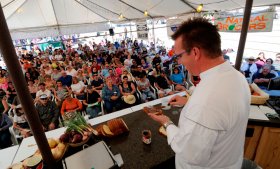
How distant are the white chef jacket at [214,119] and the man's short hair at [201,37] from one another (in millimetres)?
102

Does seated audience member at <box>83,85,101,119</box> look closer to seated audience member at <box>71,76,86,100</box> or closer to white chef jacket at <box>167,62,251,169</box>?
seated audience member at <box>71,76,86,100</box>

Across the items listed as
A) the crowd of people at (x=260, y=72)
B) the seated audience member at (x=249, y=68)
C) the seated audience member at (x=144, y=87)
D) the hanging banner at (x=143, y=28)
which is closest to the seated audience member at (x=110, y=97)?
the seated audience member at (x=144, y=87)

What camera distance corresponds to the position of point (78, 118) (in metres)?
1.72

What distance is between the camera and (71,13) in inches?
411

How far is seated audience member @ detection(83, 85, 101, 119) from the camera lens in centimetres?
409

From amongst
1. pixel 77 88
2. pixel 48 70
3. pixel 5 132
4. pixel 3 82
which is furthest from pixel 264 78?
pixel 3 82

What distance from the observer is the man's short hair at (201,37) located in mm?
930

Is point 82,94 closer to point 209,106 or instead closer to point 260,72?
point 209,106

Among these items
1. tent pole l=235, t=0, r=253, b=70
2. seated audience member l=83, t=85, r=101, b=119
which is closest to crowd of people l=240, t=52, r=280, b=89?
tent pole l=235, t=0, r=253, b=70

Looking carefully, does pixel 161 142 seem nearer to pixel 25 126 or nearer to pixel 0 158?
pixel 0 158

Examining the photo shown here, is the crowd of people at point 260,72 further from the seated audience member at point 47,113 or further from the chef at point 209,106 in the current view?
the seated audience member at point 47,113

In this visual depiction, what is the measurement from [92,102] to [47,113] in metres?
0.99

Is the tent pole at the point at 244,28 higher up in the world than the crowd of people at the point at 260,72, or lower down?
higher up

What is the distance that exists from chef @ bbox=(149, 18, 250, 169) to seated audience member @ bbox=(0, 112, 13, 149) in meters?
3.63
